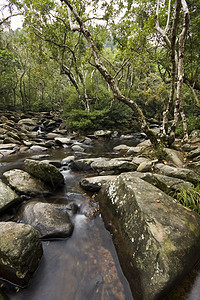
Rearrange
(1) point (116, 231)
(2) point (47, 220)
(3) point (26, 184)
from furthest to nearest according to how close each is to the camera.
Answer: (3) point (26, 184)
(2) point (47, 220)
(1) point (116, 231)

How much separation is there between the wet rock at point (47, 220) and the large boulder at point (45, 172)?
1.12 m

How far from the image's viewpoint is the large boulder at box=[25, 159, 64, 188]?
421 centimetres

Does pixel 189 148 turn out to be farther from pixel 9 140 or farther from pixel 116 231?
pixel 9 140

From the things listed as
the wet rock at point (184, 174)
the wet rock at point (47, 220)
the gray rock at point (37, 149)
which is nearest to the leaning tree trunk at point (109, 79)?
the wet rock at point (184, 174)

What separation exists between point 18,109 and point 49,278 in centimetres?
2694

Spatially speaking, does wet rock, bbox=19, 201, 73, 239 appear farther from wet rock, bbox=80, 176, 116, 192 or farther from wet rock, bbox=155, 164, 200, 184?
wet rock, bbox=155, 164, 200, 184

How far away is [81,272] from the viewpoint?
2.24 meters

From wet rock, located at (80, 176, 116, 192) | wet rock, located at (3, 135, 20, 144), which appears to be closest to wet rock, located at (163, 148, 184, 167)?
wet rock, located at (80, 176, 116, 192)

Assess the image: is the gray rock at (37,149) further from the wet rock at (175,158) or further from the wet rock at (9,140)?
the wet rock at (175,158)

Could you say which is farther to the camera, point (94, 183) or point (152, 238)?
point (94, 183)

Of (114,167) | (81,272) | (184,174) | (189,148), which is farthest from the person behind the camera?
(189,148)

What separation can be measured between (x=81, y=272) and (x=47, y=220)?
44.6 inches

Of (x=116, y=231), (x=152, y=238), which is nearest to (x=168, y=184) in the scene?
(x=116, y=231)

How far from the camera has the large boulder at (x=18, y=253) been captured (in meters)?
1.90
